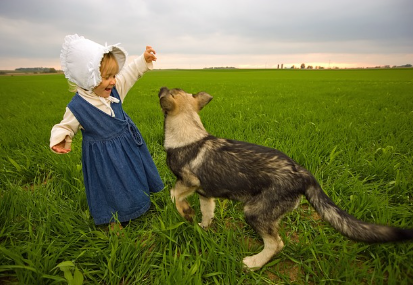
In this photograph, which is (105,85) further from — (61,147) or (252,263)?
(252,263)

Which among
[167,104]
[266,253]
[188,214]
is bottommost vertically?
[266,253]

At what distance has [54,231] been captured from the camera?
2291mm

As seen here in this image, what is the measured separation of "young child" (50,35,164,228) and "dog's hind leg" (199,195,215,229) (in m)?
0.76

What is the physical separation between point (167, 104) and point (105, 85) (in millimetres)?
732

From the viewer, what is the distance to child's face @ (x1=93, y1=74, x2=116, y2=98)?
2.17 meters

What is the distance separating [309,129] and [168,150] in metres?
3.96

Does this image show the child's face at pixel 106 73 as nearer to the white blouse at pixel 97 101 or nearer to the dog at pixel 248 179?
the white blouse at pixel 97 101

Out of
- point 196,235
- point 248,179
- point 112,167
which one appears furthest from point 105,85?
point 196,235

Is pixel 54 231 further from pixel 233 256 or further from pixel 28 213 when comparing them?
pixel 233 256

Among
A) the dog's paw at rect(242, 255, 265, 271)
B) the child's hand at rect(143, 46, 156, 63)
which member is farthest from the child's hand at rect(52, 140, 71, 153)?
the dog's paw at rect(242, 255, 265, 271)

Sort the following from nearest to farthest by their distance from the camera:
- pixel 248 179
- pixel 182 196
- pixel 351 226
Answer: pixel 351 226 → pixel 248 179 → pixel 182 196

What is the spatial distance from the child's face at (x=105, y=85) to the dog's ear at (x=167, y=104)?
645mm

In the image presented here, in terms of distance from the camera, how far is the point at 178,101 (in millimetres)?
2273

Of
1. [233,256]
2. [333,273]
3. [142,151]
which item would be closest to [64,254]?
[142,151]
